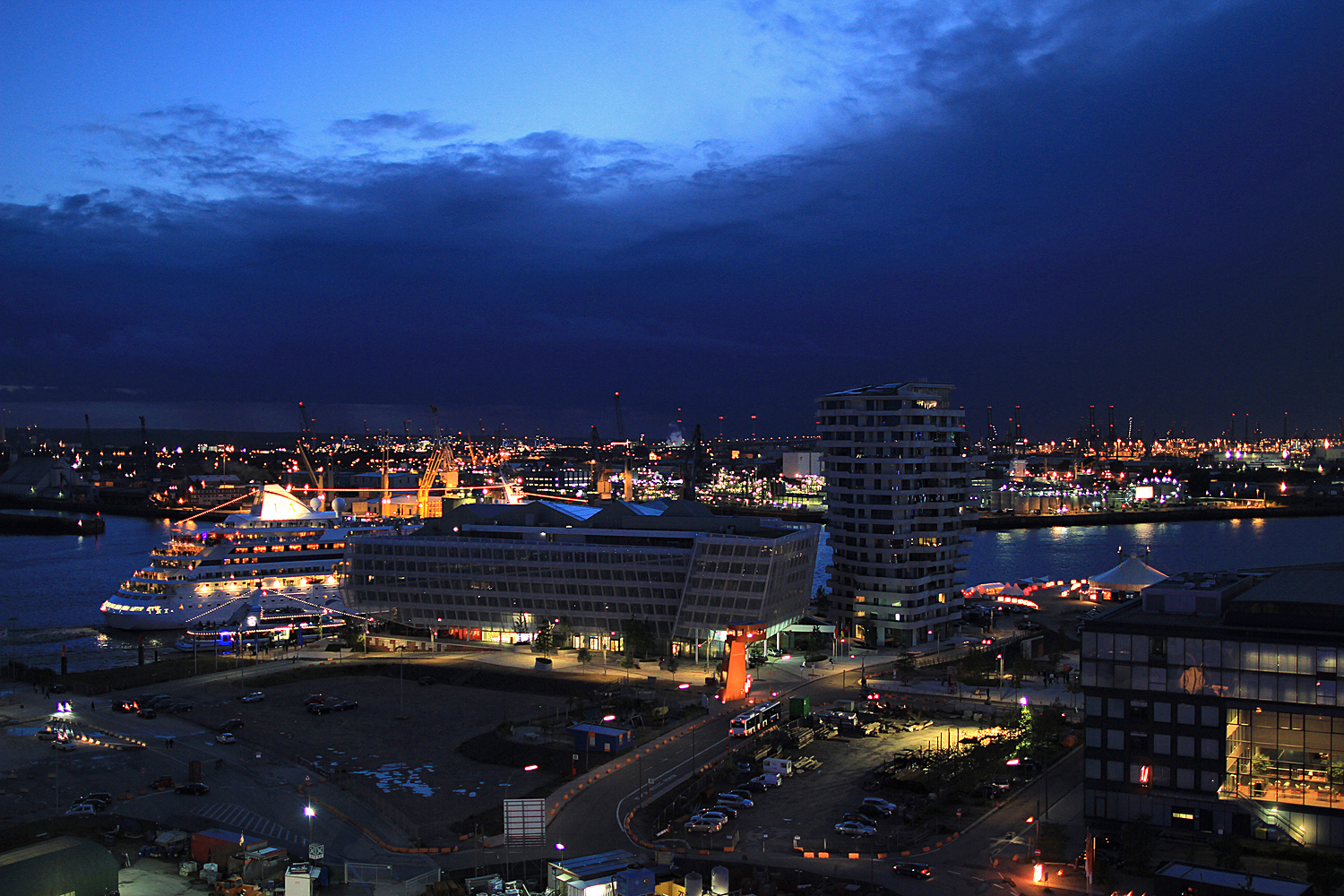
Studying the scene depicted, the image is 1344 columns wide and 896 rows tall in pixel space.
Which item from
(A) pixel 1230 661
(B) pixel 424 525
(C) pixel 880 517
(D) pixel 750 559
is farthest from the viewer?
(B) pixel 424 525

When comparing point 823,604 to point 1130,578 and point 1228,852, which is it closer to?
point 1130,578

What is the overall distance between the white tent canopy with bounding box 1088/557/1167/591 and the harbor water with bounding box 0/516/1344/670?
10.2 m

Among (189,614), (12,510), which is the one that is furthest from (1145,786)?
(12,510)

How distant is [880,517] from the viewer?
30062 millimetres

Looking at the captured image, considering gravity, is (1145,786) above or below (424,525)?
below

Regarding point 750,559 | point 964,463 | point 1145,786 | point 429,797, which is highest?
point 964,463

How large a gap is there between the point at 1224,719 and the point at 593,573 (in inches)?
723

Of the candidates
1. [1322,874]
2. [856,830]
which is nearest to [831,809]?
[856,830]

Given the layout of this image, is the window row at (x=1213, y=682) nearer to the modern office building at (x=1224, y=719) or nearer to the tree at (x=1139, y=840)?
the modern office building at (x=1224, y=719)

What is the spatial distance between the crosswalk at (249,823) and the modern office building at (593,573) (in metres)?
13.7

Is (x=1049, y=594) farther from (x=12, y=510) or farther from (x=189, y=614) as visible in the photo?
(x=12, y=510)

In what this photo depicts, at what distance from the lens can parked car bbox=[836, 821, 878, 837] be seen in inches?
569

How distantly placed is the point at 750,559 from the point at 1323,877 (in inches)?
663

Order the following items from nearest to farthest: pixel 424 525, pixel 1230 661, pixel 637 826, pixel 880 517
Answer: pixel 1230 661 → pixel 637 826 → pixel 880 517 → pixel 424 525
